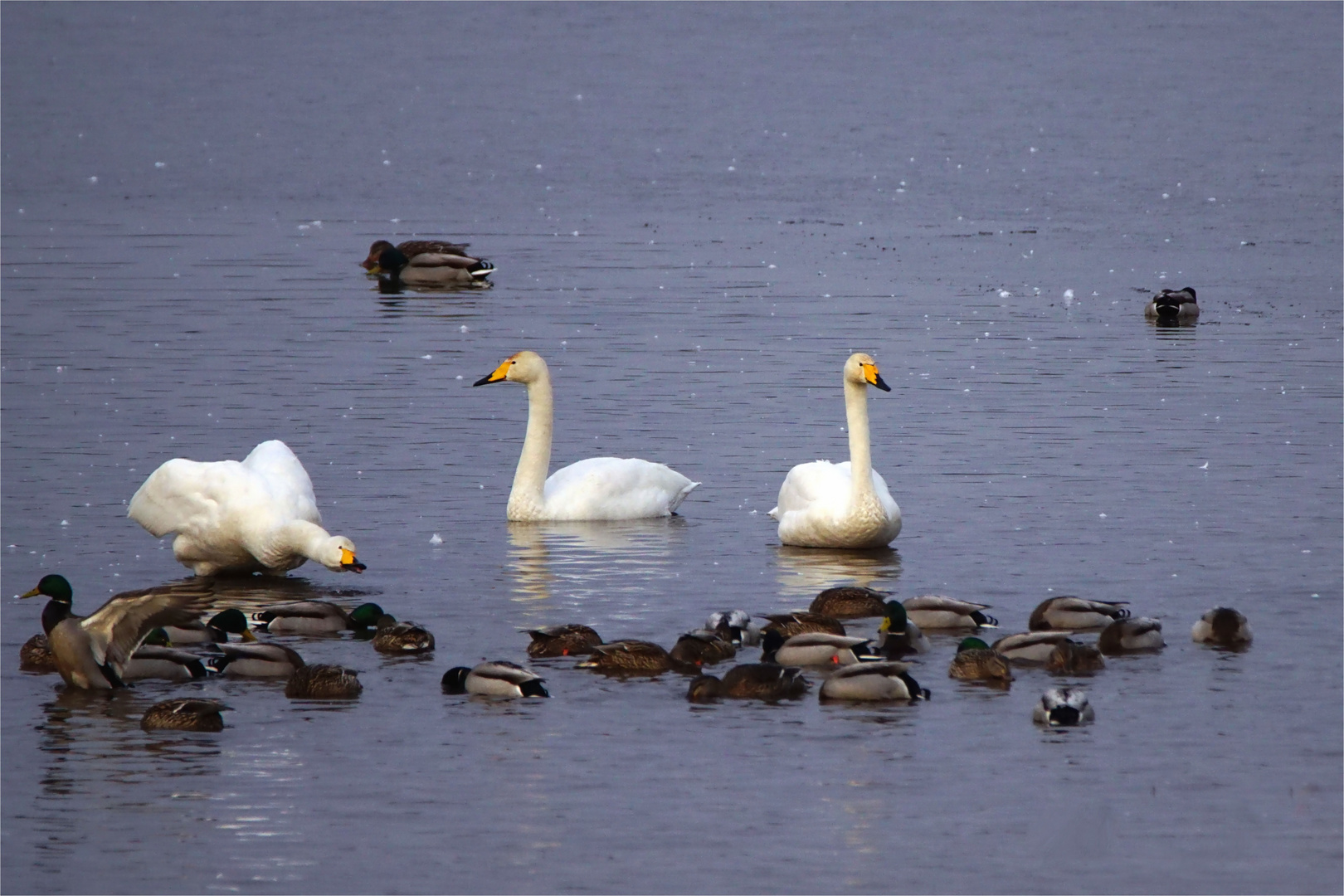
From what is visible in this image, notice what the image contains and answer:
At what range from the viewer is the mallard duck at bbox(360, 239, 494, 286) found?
25.9 m

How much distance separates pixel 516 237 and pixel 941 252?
575 cm

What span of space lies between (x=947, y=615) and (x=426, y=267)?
15.7 meters

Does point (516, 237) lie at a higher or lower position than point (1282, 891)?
higher

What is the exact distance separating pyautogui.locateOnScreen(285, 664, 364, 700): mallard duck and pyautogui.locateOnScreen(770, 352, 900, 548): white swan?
4171 mm

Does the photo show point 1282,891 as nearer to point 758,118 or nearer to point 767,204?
point 767,204

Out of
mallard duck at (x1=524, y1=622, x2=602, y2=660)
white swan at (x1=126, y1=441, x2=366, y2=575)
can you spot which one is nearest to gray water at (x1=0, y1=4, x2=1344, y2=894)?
white swan at (x1=126, y1=441, x2=366, y2=575)

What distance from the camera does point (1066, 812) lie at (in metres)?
8.55

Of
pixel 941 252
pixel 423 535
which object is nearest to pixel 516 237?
pixel 941 252

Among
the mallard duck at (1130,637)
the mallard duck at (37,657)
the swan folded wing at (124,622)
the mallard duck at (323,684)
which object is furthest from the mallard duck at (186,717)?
the mallard duck at (1130,637)

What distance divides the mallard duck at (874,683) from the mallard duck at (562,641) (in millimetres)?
1297

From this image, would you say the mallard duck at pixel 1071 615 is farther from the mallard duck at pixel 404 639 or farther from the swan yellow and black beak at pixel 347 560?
the swan yellow and black beak at pixel 347 560

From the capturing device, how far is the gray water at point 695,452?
843 centimetres

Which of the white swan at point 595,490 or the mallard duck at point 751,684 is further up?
the white swan at point 595,490

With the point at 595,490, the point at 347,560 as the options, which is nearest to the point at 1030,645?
the point at 347,560
